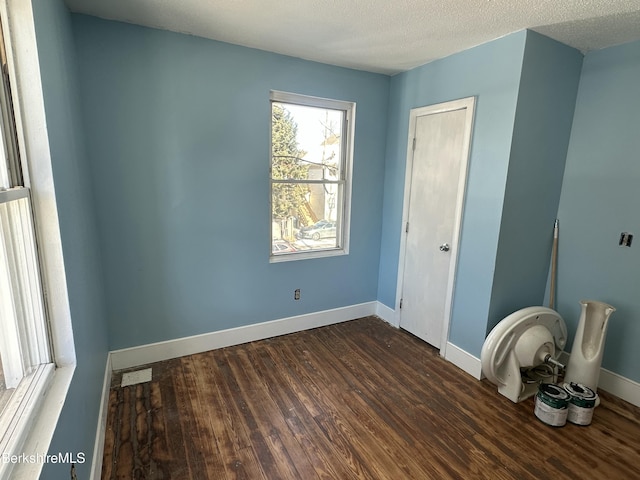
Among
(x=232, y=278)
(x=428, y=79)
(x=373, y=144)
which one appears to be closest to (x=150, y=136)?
(x=232, y=278)

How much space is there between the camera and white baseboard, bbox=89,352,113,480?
5.32 ft

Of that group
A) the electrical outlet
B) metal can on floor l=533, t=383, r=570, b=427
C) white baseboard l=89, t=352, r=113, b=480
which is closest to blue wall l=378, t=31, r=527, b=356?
metal can on floor l=533, t=383, r=570, b=427

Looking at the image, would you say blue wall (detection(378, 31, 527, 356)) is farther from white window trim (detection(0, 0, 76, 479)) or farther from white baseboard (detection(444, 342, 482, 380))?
white window trim (detection(0, 0, 76, 479))

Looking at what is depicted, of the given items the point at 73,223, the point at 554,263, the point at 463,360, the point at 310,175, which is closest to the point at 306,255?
the point at 310,175

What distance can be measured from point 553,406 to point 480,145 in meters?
1.81

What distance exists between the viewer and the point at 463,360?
2.71 metres

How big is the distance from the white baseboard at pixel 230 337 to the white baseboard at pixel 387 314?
58 millimetres

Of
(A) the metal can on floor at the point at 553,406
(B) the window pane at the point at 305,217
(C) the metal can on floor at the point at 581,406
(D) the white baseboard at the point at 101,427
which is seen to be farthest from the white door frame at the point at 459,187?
(D) the white baseboard at the point at 101,427

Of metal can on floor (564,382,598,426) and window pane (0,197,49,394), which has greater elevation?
window pane (0,197,49,394)

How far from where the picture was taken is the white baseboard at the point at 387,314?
3.42 m

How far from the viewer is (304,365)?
8.93 feet

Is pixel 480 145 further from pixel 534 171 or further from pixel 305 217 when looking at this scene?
pixel 305 217

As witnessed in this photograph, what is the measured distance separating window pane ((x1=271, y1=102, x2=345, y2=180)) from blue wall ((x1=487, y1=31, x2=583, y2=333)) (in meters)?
1.52

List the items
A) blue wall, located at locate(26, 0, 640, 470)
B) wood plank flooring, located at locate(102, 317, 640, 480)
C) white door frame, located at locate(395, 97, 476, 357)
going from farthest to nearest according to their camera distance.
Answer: white door frame, located at locate(395, 97, 476, 357) → blue wall, located at locate(26, 0, 640, 470) → wood plank flooring, located at locate(102, 317, 640, 480)
